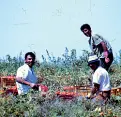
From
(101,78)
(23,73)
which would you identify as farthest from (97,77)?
(23,73)

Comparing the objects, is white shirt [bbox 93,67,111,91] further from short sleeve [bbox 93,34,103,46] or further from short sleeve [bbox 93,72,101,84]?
short sleeve [bbox 93,34,103,46]

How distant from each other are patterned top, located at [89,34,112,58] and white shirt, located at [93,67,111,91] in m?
1.00

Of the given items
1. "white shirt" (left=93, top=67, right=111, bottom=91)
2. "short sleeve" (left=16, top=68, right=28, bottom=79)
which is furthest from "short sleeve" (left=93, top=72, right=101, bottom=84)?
"short sleeve" (left=16, top=68, right=28, bottom=79)

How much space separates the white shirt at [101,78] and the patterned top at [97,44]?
3.27 feet

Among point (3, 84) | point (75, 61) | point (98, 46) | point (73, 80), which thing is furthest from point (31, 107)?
point (75, 61)

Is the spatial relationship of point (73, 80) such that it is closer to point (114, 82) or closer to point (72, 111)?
point (114, 82)

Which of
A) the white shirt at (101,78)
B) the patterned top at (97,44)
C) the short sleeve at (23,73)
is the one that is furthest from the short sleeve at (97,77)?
the short sleeve at (23,73)

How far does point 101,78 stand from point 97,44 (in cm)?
117

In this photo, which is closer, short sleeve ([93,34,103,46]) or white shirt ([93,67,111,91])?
white shirt ([93,67,111,91])

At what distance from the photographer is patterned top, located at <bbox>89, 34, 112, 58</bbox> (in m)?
7.84

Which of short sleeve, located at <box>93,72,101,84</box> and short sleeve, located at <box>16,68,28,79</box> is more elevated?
short sleeve, located at <box>16,68,28,79</box>

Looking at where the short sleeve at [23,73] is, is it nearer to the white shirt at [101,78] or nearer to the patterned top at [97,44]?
the white shirt at [101,78]

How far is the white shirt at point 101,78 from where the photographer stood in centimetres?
682

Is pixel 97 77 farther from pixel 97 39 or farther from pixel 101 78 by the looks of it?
pixel 97 39
